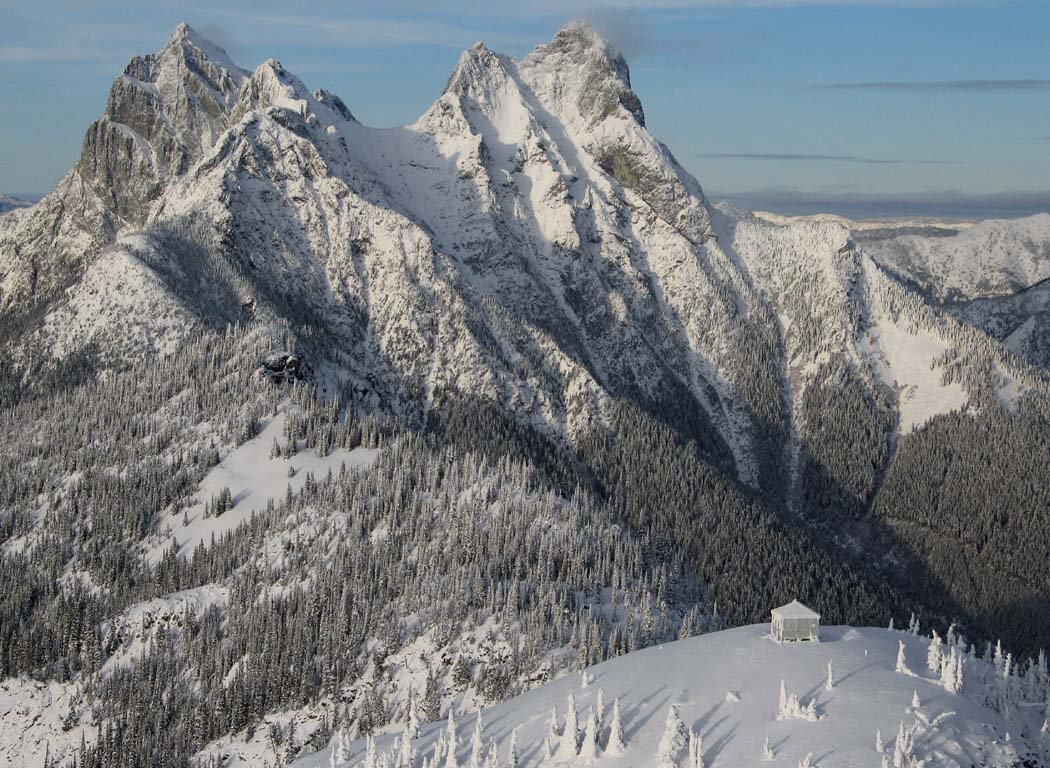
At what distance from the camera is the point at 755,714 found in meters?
90.5

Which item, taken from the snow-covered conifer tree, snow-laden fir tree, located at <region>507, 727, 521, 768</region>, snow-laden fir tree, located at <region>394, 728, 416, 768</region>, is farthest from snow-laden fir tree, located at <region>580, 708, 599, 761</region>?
snow-laden fir tree, located at <region>394, 728, 416, 768</region>

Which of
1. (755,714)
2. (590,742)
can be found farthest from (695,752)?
(590,742)

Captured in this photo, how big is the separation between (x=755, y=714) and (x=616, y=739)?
12.4 meters

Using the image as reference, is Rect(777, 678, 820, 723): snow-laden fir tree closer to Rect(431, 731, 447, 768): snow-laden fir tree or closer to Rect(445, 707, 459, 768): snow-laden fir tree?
Rect(445, 707, 459, 768): snow-laden fir tree

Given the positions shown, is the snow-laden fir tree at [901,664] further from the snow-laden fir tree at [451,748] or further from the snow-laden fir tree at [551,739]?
the snow-laden fir tree at [451,748]

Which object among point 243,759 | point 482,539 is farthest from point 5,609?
point 482,539

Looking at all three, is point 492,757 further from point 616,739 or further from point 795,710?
point 795,710

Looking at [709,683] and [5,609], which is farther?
[5,609]

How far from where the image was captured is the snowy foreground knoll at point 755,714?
8356 centimetres

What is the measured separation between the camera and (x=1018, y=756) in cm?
8419

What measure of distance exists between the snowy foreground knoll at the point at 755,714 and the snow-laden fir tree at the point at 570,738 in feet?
0.65

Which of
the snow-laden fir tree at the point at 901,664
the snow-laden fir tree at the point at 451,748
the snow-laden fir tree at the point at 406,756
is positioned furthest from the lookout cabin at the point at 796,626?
the snow-laden fir tree at the point at 406,756

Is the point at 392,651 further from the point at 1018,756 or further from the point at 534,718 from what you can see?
the point at 1018,756

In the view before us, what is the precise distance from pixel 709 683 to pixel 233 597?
362 ft
